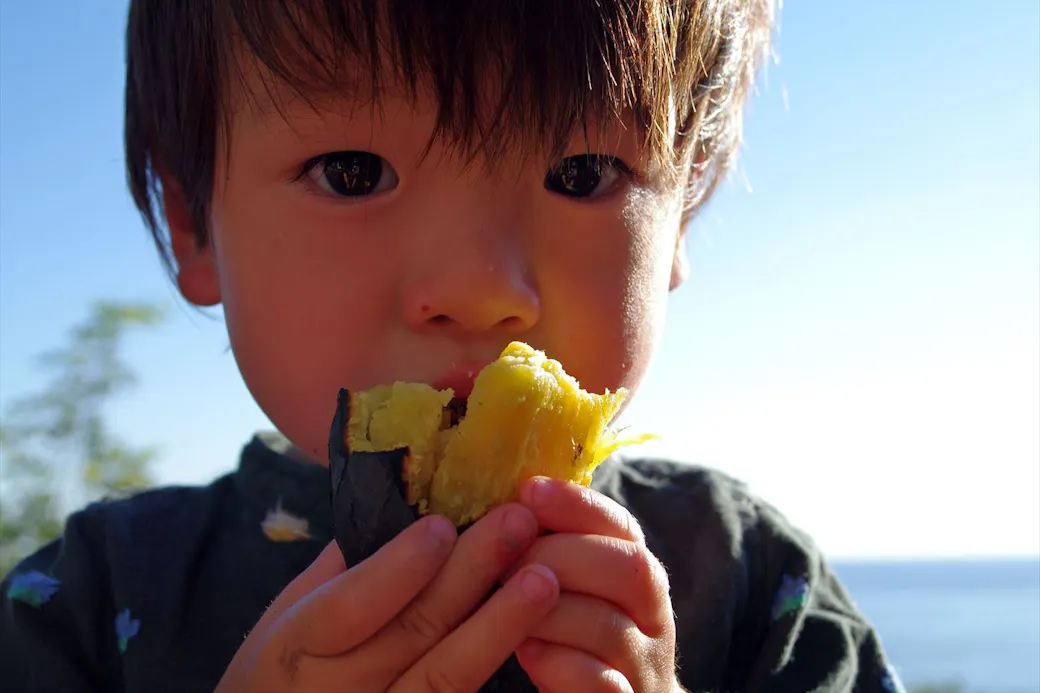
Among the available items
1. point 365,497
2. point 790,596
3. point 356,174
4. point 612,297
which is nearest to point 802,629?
point 790,596

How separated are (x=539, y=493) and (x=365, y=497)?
23cm

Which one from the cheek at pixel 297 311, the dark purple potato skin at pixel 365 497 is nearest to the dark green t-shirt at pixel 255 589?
the cheek at pixel 297 311

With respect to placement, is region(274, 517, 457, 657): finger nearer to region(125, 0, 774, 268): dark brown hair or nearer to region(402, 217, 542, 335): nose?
region(402, 217, 542, 335): nose

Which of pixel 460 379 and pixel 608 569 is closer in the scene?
pixel 608 569

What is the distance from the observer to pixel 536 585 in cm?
110

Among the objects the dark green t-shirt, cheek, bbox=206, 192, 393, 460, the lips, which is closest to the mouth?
the lips

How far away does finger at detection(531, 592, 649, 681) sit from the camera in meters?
1.19

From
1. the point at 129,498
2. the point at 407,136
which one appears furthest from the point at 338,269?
the point at 129,498

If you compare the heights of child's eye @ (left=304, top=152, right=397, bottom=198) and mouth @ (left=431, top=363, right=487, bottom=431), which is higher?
child's eye @ (left=304, top=152, right=397, bottom=198)

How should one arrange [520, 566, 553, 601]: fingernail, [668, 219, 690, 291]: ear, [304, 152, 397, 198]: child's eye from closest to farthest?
[520, 566, 553, 601]: fingernail
[304, 152, 397, 198]: child's eye
[668, 219, 690, 291]: ear

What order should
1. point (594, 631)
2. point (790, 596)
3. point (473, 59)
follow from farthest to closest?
point (790, 596)
point (473, 59)
point (594, 631)

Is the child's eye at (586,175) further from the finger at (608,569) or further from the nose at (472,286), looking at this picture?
the finger at (608,569)

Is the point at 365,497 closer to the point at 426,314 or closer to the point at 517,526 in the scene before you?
the point at 517,526

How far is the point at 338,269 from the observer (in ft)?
5.07
